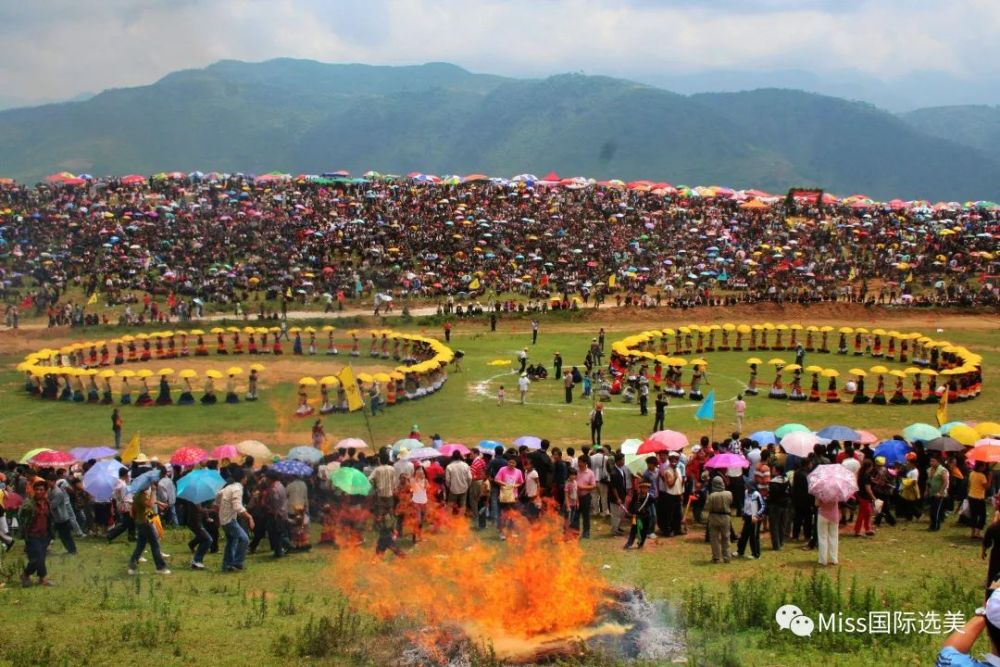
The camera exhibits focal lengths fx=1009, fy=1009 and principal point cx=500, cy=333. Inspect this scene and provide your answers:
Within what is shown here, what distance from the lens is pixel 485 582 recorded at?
13844 mm

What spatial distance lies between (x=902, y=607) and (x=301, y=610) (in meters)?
8.11

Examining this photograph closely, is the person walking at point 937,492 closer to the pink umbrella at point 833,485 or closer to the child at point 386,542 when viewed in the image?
the pink umbrella at point 833,485

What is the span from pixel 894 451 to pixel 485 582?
10.8m

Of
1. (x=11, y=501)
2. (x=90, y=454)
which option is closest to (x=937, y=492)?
(x=11, y=501)

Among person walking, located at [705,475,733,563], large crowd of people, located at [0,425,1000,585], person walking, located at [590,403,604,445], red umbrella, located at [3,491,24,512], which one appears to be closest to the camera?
person walking, located at [705,475,733,563]

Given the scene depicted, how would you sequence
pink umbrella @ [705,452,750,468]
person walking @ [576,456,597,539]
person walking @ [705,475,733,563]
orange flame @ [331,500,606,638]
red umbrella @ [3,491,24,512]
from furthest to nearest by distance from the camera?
1. pink umbrella @ [705,452,750,468]
2. red umbrella @ [3,491,24,512]
3. person walking @ [576,456,597,539]
4. person walking @ [705,475,733,563]
5. orange flame @ [331,500,606,638]

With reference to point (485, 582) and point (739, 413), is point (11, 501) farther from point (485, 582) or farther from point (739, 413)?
point (739, 413)

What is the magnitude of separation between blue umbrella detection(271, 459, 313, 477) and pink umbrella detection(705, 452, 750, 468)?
7.50 m

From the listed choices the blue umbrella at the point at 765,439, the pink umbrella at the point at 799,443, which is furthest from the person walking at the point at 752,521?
the blue umbrella at the point at 765,439

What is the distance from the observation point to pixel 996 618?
670cm

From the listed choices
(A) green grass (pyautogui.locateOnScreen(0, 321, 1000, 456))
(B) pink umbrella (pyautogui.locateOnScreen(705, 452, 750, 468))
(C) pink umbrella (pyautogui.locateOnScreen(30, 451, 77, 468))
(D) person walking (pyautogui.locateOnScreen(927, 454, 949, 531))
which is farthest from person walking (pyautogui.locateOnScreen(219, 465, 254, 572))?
(A) green grass (pyautogui.locateOnScreen(0, 321, 1000, 456))

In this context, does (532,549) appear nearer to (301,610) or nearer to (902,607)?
(301,610)

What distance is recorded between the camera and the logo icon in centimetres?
1255

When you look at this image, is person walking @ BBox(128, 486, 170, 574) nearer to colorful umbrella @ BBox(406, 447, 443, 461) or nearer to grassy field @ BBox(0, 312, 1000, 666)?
grassy field @ BBox(0, 312, 1000, 666)
